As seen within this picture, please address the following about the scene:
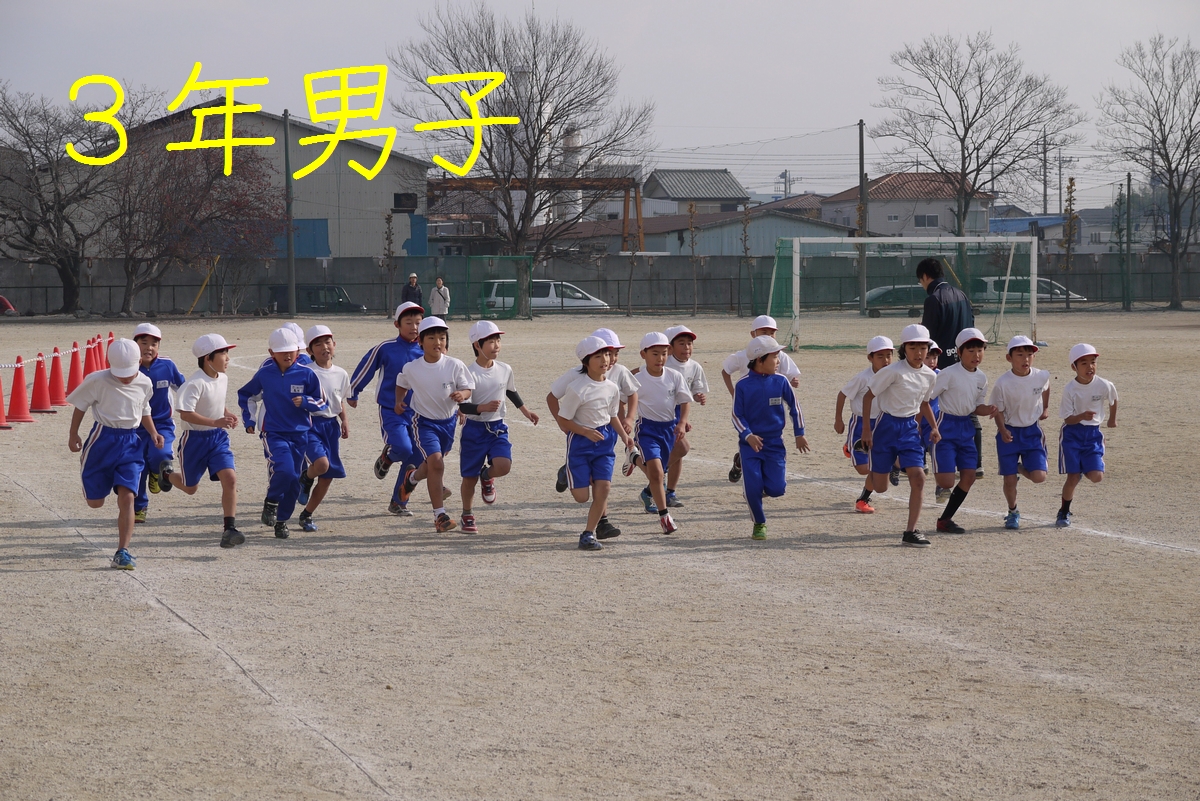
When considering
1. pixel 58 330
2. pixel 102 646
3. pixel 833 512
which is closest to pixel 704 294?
pixel 58 330

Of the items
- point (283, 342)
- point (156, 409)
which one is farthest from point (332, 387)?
point (156, 409)

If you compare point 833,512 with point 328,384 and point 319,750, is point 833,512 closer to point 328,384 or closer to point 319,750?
point 328,384

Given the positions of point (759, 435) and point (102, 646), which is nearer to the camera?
point (102, 646)

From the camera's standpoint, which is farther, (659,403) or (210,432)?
(659,403)

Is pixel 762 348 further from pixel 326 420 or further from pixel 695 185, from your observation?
pixel 695 185

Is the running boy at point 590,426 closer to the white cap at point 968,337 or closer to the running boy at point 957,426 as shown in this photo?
the running boy at point 957,426

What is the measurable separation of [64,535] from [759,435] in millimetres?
5065

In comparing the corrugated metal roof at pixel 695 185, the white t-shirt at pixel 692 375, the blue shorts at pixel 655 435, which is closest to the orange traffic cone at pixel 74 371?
the white t-shirt at pixel 692 375

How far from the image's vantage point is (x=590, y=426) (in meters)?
8.66

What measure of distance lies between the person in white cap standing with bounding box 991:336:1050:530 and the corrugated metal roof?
7585 cm

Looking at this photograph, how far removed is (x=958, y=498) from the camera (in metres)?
9.02

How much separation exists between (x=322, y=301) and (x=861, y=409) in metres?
40.8

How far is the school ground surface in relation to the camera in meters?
4.54

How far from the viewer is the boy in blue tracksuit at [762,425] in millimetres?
8789
